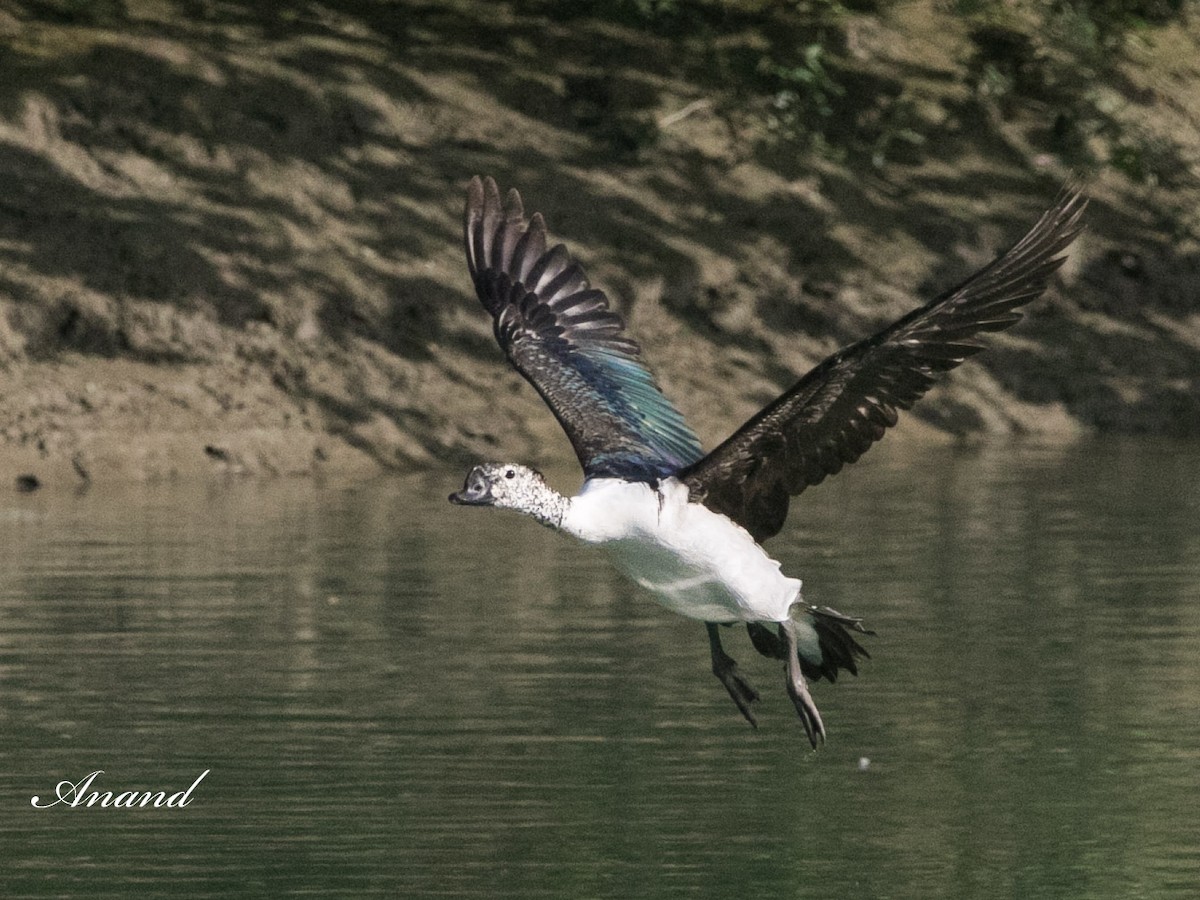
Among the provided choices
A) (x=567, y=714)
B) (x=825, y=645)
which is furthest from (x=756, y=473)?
(x=567, y=714)

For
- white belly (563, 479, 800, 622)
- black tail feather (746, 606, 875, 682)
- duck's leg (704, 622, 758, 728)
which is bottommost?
duck's leg (704, 622, 758, 728)

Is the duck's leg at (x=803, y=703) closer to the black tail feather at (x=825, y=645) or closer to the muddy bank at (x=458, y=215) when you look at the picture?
the black tail feather at (x=825, y=645)

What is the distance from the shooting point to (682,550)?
29.5ft

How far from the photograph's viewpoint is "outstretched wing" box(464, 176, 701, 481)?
10250 millimetres

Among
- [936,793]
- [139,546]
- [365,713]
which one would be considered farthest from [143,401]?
[936,793]

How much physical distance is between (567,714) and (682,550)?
1.31 m

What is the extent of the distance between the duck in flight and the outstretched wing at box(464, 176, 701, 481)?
2 cm

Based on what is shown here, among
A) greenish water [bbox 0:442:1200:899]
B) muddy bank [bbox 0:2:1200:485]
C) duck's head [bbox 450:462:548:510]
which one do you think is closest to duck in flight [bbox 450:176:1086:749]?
duck's head [bbox 450:462:548:510]

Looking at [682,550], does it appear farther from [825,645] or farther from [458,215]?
[458,215]

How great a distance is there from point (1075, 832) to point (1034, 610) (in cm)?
415

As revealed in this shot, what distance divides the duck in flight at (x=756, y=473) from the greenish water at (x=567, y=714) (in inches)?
19.2

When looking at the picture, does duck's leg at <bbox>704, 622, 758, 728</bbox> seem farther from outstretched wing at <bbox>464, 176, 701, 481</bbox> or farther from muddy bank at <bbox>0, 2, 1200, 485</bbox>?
muddy bank at <bbox>0, 2, 1200, 485</bbox>

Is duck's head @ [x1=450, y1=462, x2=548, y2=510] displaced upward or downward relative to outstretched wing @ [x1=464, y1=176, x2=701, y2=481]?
downward

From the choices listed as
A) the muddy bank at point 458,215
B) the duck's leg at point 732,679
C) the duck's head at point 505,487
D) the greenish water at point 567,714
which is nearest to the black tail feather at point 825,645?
the duck's leg at point 732,679
